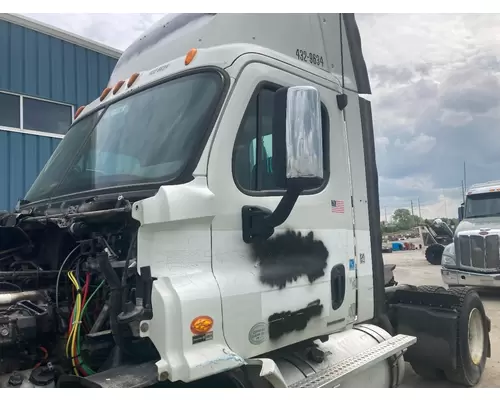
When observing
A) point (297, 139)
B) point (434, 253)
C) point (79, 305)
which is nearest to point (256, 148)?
point (297, 139)

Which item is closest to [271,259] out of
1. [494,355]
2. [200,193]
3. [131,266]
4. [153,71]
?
[200,193]

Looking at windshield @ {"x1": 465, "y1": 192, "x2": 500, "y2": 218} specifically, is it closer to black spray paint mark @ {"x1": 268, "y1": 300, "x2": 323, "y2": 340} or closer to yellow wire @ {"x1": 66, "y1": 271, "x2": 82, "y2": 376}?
black spray paint mark @ {"x1": 268, "y1": 300, "x2": 323, "y2": 340}

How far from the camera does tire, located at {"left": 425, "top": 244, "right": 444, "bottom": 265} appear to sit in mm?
15602

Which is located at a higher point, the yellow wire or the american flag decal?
the american flag decal

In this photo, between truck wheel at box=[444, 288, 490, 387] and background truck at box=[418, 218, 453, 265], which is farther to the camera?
background truck at box=[418, 218, 453, 265]

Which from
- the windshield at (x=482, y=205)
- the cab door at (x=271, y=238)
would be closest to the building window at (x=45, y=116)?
the cab door at (x=271, y=238)

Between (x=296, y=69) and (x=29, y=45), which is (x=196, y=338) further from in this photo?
(x=29, y=45)

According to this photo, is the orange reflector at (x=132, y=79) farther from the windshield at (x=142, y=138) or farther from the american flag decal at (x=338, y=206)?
the american flag decal at (x=338, y=206)

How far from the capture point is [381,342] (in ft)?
12.6

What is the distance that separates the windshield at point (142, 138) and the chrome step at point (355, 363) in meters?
1.50

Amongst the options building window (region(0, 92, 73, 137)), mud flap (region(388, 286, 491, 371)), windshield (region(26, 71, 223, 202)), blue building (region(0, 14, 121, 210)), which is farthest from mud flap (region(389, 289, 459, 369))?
blue building (region(0, 14, 121, 210))

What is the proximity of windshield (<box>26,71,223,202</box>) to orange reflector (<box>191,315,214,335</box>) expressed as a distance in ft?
2.54

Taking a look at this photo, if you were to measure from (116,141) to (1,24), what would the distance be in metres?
7.19

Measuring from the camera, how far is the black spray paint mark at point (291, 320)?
9.68 ft
